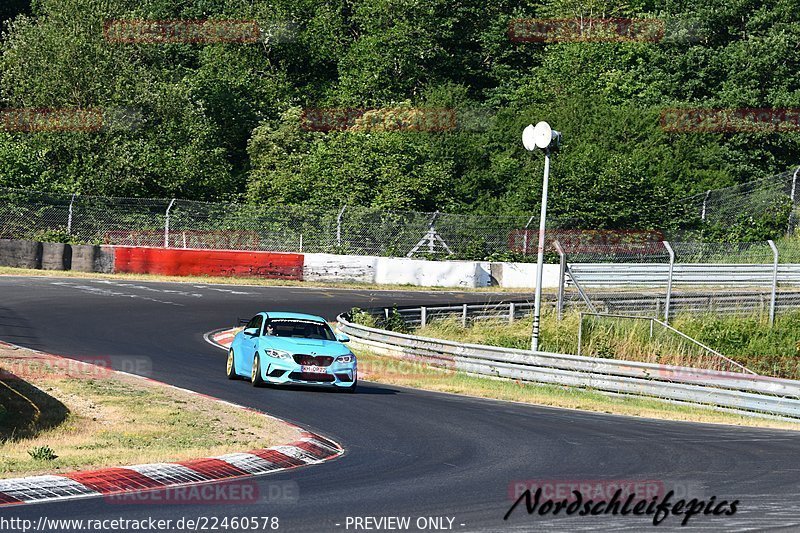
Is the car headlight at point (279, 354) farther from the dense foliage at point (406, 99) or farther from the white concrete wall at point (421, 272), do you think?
the dense foliage at point (406, 99)

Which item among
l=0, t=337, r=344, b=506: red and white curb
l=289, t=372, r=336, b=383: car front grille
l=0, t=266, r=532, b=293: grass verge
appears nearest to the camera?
l=0, t=337, r=344, b=506: red and white curb

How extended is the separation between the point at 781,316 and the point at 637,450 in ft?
53.3

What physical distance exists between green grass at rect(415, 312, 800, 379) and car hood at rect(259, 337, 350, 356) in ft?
24.1

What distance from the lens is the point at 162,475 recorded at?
9.69m

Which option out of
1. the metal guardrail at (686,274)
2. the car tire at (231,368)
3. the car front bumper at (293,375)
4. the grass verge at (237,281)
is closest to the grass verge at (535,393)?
the car front bumper at (293,375)

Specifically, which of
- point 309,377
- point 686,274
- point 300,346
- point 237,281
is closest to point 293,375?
point 309,377

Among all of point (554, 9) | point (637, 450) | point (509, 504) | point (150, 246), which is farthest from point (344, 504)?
point (554, 9)

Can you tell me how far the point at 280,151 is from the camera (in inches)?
2100

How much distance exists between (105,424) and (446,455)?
13.0ft

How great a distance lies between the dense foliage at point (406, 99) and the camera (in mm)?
45312

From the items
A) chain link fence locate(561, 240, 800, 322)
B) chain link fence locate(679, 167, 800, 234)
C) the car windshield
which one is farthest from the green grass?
chain link fence locate(679, 167, 800, 234)

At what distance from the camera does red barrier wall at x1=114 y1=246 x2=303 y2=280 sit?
1417 inches

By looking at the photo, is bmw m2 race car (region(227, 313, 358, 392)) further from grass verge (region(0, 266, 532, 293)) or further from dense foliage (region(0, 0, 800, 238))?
dense foliage (region(0, 0, 800, 238))

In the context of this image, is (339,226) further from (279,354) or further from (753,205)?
(279,354)
